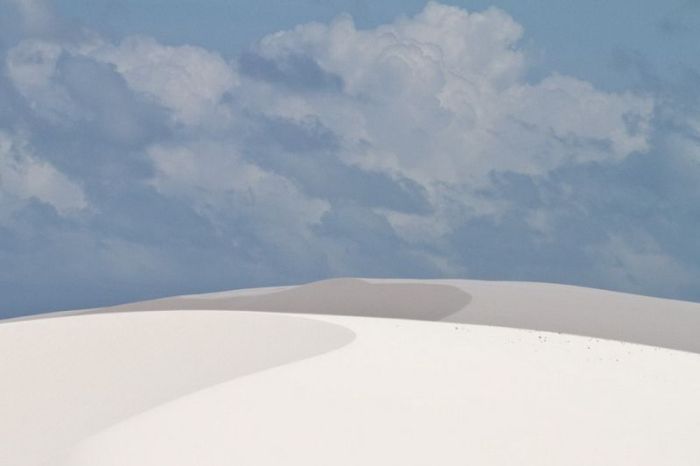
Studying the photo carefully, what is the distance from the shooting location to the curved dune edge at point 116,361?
47.8ft

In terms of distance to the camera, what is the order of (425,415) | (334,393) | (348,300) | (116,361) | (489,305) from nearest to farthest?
(425,415), (334,393), (116,361), (489,305), (348,300)

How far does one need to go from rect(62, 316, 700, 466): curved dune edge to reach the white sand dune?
3 cm

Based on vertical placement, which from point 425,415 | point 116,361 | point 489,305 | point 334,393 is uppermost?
point 489,305

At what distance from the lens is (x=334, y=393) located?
13.7m

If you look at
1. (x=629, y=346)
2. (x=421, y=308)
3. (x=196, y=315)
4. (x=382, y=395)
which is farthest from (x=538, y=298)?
(x=382, y=395)

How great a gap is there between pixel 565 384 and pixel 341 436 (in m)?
4.72

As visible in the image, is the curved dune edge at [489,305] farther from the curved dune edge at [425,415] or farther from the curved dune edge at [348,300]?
the curved dune edge at [425,415]

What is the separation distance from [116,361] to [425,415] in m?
6.84

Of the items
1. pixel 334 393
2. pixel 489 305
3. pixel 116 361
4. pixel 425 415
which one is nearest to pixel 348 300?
pixel 489 305

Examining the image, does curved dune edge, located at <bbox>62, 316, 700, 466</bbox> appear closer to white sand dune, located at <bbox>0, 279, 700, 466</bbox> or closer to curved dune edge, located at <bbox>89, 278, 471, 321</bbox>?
white sand dune, located at <bbox>0, 279, 700, 466</bbox>

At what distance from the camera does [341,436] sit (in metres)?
11.6

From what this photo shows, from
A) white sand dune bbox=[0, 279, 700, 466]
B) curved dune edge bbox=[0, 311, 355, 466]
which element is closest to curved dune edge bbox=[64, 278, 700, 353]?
white sand dune bbox=[0, 279, 700, 466]

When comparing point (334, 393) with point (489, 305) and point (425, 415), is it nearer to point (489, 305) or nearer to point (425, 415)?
point (425, 415)

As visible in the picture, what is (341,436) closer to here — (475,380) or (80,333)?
(475,380)
